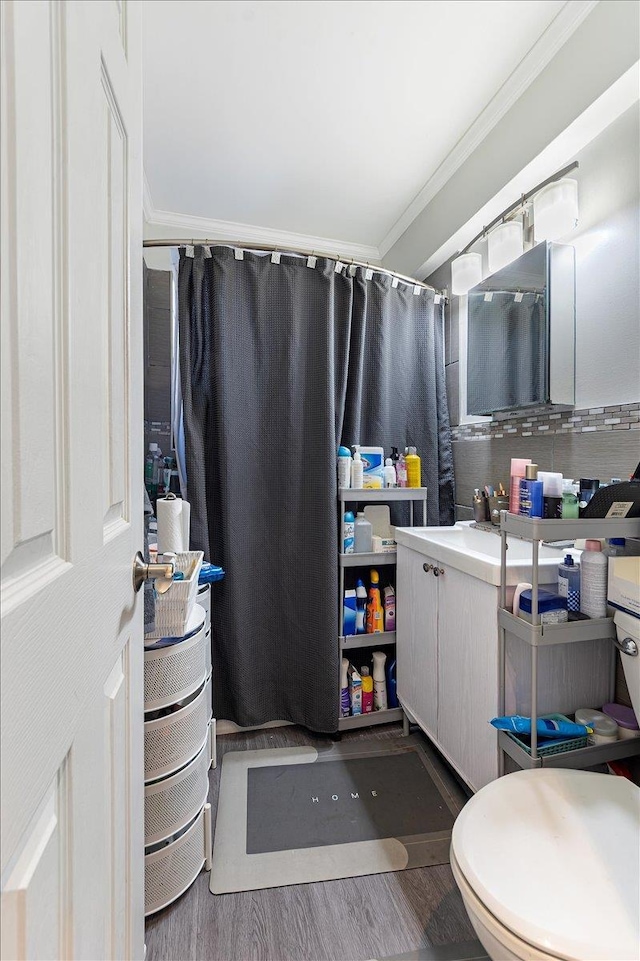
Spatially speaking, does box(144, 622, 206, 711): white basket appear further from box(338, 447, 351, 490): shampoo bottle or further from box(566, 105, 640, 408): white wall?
box(566, 105, 640, 408): white wall

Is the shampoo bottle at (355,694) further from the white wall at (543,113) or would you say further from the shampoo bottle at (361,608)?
the white wall at (543,113)

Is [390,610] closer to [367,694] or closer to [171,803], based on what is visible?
[367,694]

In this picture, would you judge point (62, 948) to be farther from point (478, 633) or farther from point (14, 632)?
point (478, 633)

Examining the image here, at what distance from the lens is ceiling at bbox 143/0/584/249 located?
1.32 metres

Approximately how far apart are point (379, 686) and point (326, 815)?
1.93 ft

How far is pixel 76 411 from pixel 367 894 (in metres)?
1.50

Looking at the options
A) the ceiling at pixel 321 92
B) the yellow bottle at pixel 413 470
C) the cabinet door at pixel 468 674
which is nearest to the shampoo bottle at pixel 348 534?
the yellow bottle at pixel 413 470

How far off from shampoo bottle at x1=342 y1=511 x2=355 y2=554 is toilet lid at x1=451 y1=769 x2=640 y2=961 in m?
1.05

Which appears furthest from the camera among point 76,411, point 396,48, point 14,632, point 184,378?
point 184,378

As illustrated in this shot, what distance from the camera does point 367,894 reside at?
1.24m

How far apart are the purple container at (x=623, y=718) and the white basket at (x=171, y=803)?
1.15m

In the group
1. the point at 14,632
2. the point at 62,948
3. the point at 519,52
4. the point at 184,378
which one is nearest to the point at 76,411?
the point at 14,632

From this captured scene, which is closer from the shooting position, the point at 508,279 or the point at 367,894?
the point at 367,894

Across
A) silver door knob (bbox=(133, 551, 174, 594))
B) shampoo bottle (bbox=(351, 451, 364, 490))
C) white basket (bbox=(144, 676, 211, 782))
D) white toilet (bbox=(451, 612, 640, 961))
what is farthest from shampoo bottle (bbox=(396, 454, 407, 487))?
silver door knob (bbox=(133, 551, 174, 594))
